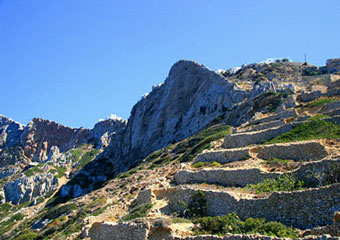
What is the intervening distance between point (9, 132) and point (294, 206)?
555 feet

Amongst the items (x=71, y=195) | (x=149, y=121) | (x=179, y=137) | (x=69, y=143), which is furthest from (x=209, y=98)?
(x=69, y=143)

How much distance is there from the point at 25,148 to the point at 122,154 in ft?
253

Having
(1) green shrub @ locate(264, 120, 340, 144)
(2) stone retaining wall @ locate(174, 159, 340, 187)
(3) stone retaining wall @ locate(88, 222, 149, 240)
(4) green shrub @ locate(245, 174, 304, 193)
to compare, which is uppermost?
(1) green shrub @ locate(264, 120, 340, 144)

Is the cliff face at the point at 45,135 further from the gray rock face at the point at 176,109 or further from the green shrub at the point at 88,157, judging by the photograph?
the gray rock face at the point at 176,109

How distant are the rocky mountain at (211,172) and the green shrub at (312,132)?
0.33 ft

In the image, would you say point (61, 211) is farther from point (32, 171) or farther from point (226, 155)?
point (32, 171)

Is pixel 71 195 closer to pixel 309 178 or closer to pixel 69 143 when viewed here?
pixel 309 178

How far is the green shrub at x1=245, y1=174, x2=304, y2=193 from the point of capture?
13.4 metres

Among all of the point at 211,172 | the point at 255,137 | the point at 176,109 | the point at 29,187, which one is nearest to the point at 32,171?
the point at 29,187

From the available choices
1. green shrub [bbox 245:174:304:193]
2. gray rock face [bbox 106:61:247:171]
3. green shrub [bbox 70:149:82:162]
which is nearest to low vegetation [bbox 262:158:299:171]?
green shrub [bbox 245:174:304:193]

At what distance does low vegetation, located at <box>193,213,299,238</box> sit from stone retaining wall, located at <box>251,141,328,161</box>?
6.96 m

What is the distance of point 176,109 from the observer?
8000cm

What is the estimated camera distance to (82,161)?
346 ft

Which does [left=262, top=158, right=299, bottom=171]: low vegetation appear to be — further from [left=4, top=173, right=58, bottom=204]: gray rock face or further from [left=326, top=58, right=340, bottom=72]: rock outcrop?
[left=4, top=173, right=58, bottom=204]: gray rock face
